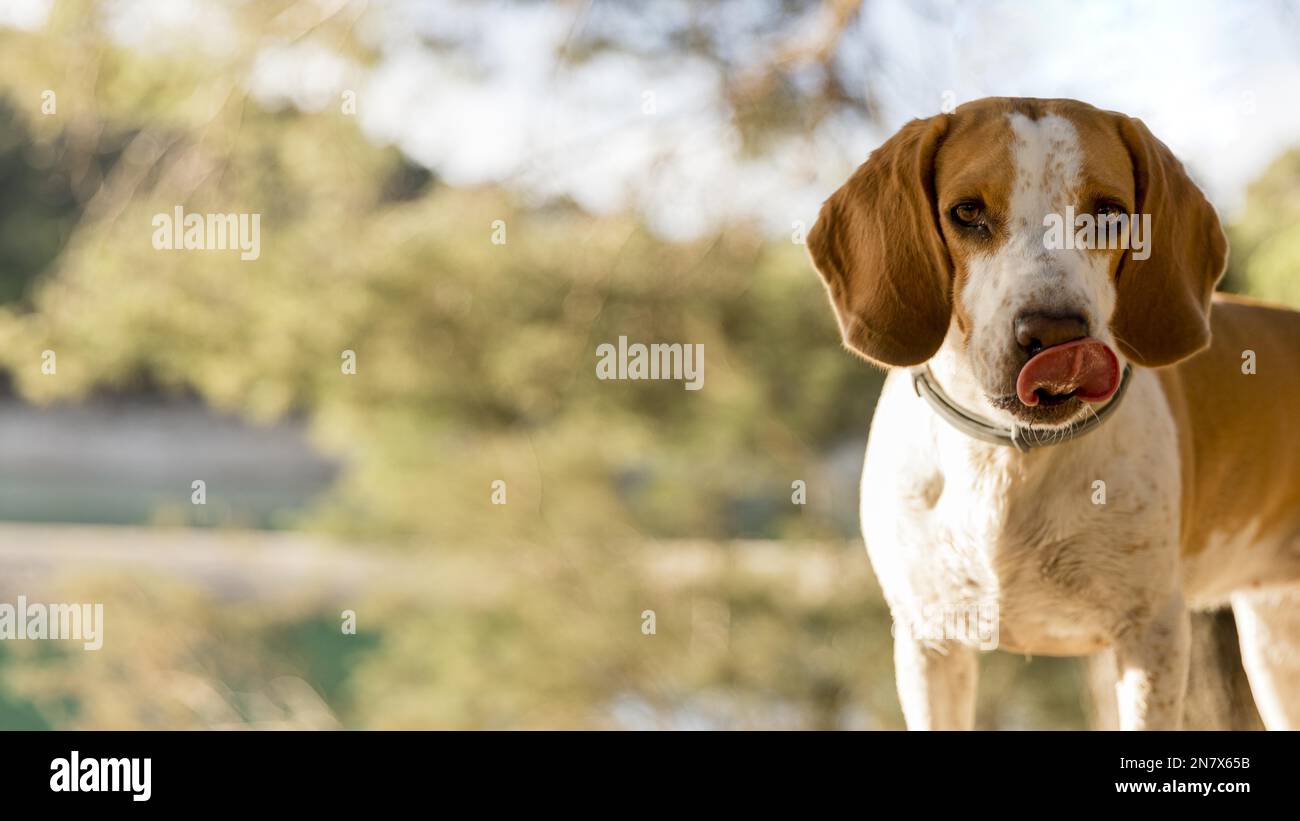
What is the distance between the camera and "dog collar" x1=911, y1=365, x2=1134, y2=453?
1.70m

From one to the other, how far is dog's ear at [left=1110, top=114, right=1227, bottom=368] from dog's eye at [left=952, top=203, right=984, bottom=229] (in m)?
0.21

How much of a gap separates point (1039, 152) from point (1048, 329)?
0.25 meters

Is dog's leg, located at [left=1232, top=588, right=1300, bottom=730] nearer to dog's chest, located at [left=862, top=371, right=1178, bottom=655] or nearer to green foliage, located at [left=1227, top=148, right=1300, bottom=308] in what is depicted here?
dog's chest, located at [left=862, top=371, right=1178, bottom=655]

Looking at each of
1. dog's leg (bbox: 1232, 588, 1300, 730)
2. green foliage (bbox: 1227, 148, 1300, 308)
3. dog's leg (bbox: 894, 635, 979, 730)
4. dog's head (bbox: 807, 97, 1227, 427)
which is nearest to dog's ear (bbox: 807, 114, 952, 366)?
dog's head (bbox: 807, 97, 1227, 427)

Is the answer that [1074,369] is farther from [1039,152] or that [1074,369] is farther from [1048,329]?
[1039,152]

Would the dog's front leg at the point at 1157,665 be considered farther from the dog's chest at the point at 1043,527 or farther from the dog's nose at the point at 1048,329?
the dog's nose at the point at 1048,329

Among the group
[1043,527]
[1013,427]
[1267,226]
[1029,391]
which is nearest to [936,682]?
[1043,527]

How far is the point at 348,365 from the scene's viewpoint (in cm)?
839

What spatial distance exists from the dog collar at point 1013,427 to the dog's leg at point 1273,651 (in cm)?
86
